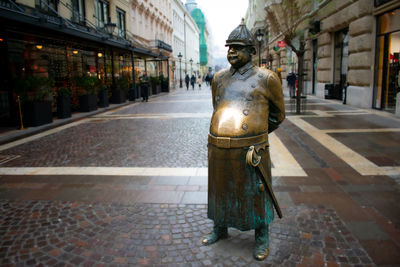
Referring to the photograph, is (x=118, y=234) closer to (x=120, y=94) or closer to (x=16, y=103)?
(x=16, y=103)

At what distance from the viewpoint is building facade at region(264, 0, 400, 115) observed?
461 inches

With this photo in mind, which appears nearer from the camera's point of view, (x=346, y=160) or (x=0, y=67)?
(x=346, y=160)

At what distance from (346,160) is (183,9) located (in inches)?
2319

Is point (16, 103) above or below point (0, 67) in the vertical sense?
below

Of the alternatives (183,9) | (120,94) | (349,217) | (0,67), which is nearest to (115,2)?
(120,94)

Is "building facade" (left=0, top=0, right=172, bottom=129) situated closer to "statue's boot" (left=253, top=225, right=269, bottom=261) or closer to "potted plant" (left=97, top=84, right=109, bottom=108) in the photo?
"potted plant" (left=97, top=84, right=109, bottom=108)

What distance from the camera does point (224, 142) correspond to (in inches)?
101

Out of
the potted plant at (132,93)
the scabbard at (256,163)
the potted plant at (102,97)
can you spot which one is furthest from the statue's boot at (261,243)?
the potted plant at (132,93)

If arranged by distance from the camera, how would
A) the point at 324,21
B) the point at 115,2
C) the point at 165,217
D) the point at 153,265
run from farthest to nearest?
the point at 115,2, the point at 324,21, the point at 165,217, the point at 153,265

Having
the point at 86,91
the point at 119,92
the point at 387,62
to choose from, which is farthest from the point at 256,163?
the point at 119,92

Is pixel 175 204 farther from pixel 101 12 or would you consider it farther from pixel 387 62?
pixel 101 12

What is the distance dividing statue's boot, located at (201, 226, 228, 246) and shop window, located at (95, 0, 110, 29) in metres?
20.5

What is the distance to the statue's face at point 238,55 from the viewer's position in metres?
2.67

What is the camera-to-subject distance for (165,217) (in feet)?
12.2
